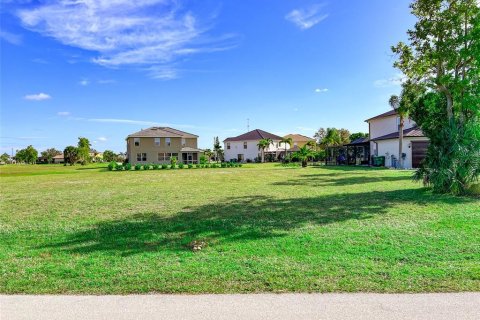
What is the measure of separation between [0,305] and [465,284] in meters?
5.57

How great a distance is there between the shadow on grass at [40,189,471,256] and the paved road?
1818mm

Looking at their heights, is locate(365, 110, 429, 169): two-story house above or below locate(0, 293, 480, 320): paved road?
above

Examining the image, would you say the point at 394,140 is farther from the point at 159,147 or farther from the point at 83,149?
the point at 83,149

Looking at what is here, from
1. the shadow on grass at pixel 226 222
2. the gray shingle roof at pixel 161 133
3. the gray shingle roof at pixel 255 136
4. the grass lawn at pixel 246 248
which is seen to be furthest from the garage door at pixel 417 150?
the gray shingle roof at pixel 255 136

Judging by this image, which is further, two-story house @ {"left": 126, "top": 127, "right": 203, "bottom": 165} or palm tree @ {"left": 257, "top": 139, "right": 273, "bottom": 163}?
palm tree @ {"left": 257, "top": 139, "right": 273, "bottom": 163}

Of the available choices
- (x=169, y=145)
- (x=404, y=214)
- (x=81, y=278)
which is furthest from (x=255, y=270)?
(x=169, y=145)

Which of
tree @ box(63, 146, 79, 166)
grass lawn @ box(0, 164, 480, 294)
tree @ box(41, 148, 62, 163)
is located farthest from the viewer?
tree @ box(41, 148, 62, 163)

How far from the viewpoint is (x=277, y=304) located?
11.7ft

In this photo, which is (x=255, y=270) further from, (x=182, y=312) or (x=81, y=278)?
(x=81, y=278)

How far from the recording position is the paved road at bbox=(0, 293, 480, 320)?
3.31 m

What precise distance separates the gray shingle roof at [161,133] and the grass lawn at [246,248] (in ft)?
152

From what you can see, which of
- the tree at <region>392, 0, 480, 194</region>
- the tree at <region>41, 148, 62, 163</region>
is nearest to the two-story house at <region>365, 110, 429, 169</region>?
the tree at <region>392, 0, 480, 194</region>

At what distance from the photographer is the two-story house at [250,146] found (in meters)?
71.8

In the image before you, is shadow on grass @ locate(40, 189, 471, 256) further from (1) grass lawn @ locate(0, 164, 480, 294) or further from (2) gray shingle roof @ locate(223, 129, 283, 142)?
(2) gray shingle roof @ locate(223, 129, 283, 142)
